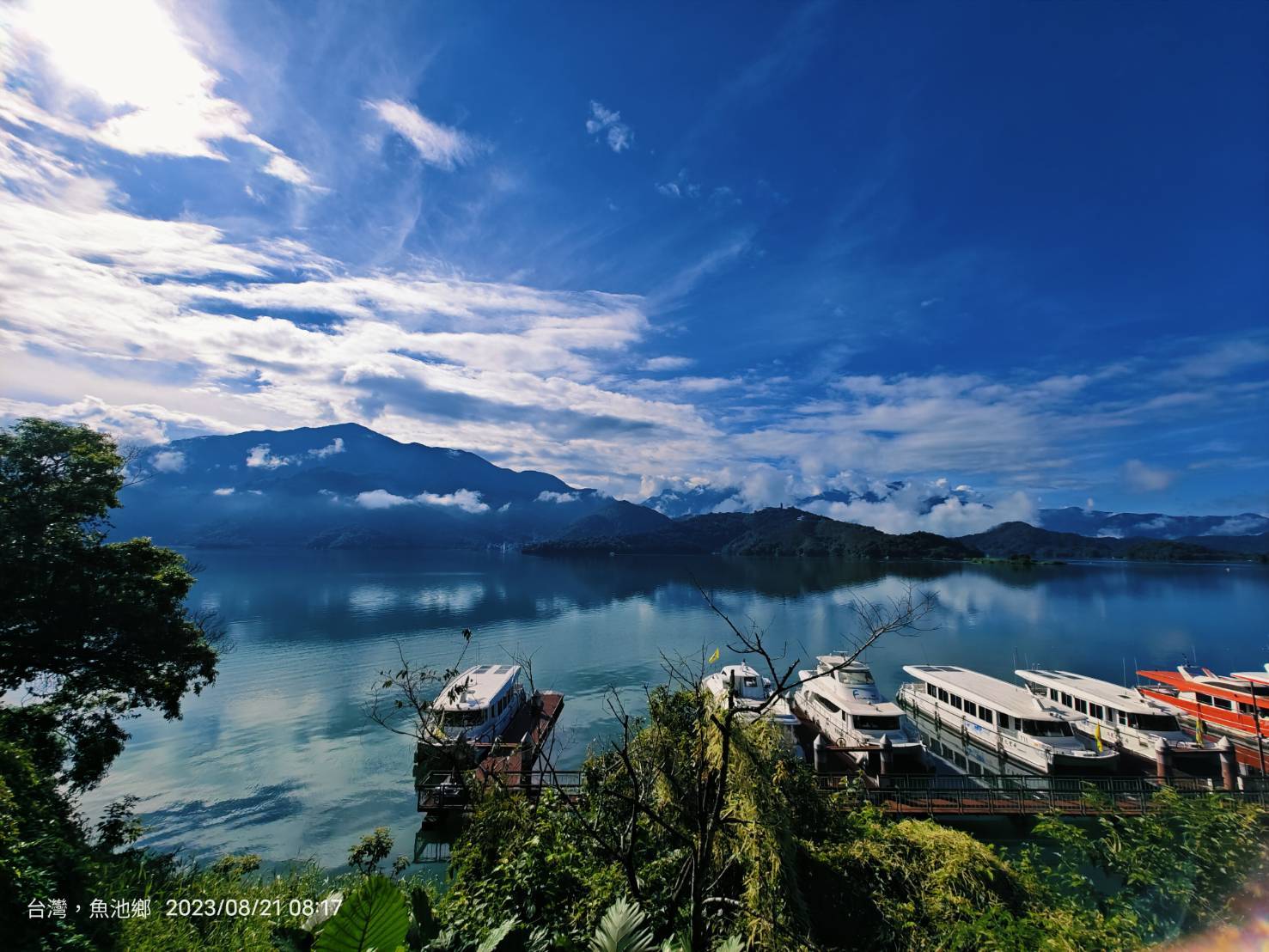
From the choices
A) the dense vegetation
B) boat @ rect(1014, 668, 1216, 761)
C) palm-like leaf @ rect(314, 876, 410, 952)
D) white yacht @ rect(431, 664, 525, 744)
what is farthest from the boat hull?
palm-like leaf @ rect(314, 876, 410, 952)

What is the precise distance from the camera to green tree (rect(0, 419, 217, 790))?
12.0 metres

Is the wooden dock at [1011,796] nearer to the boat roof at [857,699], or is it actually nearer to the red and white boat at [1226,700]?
the boat roof at [857,699]

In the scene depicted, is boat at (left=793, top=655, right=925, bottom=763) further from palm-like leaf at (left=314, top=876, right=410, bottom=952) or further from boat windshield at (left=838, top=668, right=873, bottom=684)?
palm-like leaf at (left=314, top=876, right=410, bottom=952)

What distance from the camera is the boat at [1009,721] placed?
19.5m

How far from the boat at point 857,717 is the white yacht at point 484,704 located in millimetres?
12311

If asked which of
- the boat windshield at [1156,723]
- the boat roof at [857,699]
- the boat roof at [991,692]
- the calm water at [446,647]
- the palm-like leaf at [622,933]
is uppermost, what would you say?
the palm-like leaf at [622,933]

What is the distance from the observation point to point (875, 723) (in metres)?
20.6

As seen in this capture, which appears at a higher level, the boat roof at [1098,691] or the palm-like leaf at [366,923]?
the palm-like leaf at [366,923]

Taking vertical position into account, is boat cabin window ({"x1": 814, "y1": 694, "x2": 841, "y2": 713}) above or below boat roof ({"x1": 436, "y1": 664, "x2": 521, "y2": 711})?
below

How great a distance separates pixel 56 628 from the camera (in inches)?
481

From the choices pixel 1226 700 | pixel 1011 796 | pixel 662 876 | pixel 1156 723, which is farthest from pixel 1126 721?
pixel 662 876

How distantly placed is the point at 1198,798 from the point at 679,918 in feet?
29.7

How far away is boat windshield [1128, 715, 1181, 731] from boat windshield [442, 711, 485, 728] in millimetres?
25536

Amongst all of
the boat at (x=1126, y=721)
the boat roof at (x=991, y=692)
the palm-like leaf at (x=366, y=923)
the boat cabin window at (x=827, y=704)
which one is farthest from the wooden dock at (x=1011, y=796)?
the palm-like leaf at (x=366, y=923)
